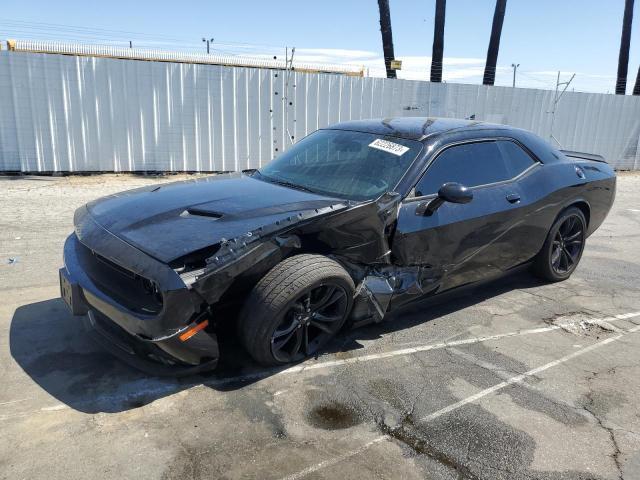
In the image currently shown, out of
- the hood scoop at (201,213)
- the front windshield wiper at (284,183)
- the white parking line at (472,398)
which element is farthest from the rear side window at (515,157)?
the hood scoop at (201,213)

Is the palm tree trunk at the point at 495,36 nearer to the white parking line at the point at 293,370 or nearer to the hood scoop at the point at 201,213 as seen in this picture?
the white parking line at the point at 293,370

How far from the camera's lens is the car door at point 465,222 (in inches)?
150

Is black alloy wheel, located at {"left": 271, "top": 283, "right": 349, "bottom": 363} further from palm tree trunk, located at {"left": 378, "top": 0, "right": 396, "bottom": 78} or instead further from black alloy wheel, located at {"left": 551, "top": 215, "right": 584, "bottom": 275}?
palm tree trunk, located at {"left": 378, "top": 0, "right": 396, "bottom": 78}

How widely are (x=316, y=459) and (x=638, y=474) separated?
157 centimetres

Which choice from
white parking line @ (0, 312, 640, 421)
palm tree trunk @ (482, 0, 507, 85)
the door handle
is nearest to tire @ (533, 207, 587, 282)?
the door handle

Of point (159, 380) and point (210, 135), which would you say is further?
point (210, 135)

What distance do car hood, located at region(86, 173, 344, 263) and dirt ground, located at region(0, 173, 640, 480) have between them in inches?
35.0

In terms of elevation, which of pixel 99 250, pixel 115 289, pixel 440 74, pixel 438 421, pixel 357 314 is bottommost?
pixel 438 421

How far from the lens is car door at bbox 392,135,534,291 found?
12.5ft

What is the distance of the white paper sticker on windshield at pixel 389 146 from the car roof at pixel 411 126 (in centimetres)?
12

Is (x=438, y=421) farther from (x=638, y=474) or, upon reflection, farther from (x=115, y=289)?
(x=115, y=289)

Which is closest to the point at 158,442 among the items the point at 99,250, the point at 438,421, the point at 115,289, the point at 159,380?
the point at 159,380

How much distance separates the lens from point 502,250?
14.8 feet

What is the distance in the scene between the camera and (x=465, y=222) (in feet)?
13.3
